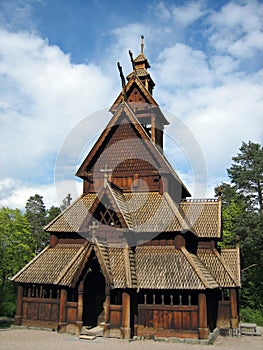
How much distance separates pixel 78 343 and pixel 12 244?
89.7 feet

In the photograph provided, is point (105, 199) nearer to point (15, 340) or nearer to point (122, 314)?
point (122, 314)

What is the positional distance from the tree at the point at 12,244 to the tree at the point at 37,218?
16251 millimetres

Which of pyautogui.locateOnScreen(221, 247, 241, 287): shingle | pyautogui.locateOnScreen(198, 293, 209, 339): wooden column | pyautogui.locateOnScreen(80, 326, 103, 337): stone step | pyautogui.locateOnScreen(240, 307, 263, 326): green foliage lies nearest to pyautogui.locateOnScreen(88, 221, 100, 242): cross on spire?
pyautogui.locateOnScreen(80, 326, 103, 337): stone step

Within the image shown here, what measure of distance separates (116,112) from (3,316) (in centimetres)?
2147

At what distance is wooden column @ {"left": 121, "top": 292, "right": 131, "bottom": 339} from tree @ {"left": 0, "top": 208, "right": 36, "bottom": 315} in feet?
77.8

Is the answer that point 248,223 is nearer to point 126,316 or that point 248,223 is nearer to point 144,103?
point 144,103

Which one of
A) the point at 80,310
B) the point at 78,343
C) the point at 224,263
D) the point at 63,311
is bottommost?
the point at 78,343

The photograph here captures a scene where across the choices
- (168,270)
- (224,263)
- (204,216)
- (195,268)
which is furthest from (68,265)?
(204,216)

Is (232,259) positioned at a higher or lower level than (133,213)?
lower

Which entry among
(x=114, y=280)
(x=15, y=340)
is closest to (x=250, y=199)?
(x=114, y=280)

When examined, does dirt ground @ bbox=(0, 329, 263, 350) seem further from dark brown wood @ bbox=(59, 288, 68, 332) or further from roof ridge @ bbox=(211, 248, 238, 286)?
roof ridge @ bbox=(211, 248, 238, 286)

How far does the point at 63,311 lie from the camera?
1772 cm

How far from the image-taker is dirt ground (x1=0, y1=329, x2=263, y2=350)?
570 inches

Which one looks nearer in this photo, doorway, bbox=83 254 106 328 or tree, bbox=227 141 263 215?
doorway, bbox=83 254 106 328
